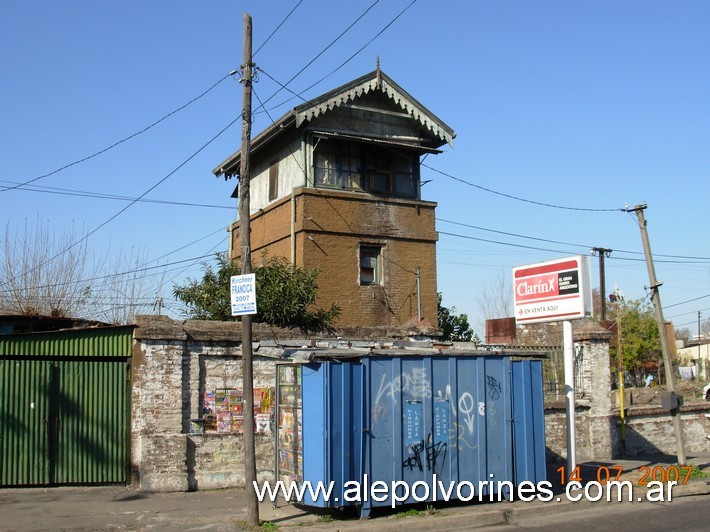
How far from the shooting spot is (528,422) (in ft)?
39.8

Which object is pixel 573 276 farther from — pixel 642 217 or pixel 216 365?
pixel 216 365

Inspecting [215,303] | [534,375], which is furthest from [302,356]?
[215,303]

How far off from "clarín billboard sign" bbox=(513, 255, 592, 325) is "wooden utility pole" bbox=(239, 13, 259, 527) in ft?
20.1

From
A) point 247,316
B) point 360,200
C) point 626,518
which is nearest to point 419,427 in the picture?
point 247,316

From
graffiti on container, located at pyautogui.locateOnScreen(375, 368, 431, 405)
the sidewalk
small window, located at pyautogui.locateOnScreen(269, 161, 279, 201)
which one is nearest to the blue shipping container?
graffiti on container, located at pyautogui.locateOnScreen(375, 368, 431, 405)

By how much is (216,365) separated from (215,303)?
3.59m

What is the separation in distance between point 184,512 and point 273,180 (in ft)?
49.9

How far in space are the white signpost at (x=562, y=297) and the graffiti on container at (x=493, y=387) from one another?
2117 mm

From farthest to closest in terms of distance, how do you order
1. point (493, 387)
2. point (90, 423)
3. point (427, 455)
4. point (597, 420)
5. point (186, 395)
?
point (597, 420), point (186, 395), point (90, 423), point (493, 387), point (427, 455)

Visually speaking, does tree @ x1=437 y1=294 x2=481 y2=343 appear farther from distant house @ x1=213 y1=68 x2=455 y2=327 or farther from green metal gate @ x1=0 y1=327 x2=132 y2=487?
green metal gate @ x1=0 y1=327 x2=132 y2=487

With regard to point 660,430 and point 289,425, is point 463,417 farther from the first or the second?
point 660,430

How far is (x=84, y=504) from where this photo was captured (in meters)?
11.4

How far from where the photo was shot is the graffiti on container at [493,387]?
38.8 ft

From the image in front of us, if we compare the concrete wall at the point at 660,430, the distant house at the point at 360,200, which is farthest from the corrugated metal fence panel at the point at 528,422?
the distant house at the point at 360,200
